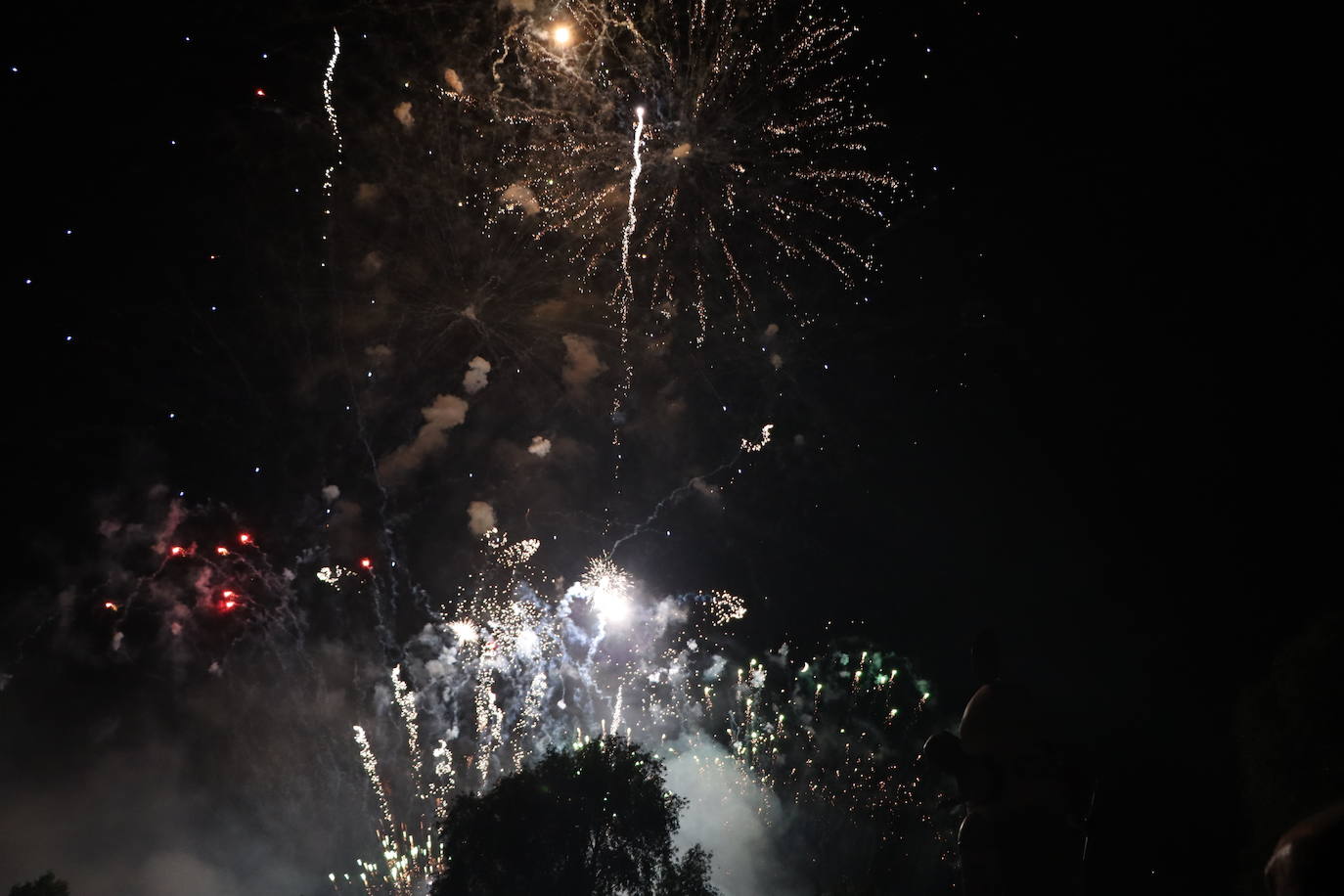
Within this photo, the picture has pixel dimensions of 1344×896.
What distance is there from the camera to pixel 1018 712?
7.30m

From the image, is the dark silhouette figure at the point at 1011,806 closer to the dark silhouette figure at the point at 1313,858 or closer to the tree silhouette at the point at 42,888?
the dark silhouette figure at the point at 1313,858

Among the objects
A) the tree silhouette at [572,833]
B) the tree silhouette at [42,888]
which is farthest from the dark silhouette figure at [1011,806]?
the tree silhouette at [42,888]

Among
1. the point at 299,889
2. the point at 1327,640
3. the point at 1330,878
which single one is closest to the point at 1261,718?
the point at 1327,640

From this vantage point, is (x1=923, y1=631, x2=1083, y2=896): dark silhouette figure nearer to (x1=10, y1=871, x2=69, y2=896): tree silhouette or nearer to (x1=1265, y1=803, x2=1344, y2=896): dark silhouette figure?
(x1=1265, y1=803, x2=1344, y2=896): dark silhouette figure

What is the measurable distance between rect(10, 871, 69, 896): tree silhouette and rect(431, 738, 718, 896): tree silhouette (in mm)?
14392

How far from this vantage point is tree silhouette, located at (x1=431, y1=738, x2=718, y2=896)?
26.5 m

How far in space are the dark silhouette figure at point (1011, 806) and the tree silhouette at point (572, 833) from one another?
22.0m

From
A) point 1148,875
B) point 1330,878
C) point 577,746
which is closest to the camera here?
point 1330,878

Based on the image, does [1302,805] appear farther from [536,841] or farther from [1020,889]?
[536,841]

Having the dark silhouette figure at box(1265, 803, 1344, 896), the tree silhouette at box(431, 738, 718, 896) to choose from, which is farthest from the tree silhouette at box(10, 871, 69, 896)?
the dark silhouette figure at box(1265, 803, 1344, 896)

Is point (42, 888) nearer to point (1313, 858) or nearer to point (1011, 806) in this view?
point (1011, 806)

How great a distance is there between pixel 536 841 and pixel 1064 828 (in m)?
22.8

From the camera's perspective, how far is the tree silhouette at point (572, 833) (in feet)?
87.0

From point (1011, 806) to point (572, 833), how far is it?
895 inches
